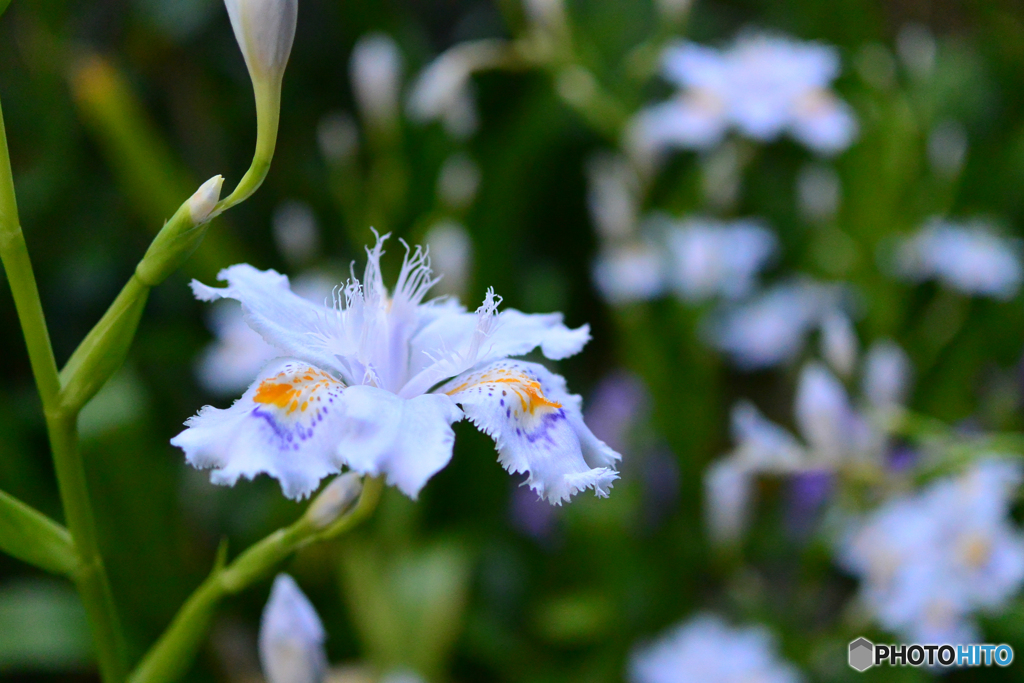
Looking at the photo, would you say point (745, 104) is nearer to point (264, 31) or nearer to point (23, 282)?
point (264, 31)

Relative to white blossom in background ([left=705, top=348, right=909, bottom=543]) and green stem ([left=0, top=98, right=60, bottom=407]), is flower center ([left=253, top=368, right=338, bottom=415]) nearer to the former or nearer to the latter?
green stem ([left=0, top=98, right=60, bottom=407])

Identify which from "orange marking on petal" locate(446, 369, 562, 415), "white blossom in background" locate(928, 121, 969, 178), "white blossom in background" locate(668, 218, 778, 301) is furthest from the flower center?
"white blossom in background" locate(928, 121, 969, 178)

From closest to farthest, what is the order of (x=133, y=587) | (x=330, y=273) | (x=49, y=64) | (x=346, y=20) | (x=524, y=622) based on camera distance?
(x=133, y=587)
(x=524, y=622)
(x=330, y=273)
(x=49, y=64)
(x=346, y=20)

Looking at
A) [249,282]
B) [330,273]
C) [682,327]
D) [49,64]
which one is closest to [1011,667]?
[682,327]

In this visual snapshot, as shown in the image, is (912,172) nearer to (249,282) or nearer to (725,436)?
(725,436)

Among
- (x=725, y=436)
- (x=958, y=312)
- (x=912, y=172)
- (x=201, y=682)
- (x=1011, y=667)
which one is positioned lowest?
(x=201, y=682)
